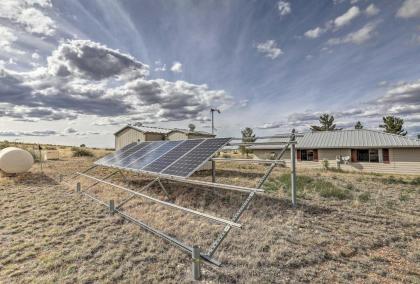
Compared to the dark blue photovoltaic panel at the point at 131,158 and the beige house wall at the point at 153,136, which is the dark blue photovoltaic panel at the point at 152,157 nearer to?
the dark blue photovoltaic panel at the point at 131,158

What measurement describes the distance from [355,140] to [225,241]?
24655mm

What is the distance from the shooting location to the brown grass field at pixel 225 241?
4.42 meters

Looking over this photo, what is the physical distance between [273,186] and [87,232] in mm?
9274

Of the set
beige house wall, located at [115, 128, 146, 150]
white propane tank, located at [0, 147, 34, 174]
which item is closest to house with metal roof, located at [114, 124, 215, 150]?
beige house wall, located at [115, 128, 146, 150]

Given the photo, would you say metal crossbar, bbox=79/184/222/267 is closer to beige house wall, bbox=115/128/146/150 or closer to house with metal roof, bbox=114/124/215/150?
house with metal roof, bbox=114/124/215/150

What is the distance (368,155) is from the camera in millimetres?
23797

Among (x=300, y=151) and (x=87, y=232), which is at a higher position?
(x=300, y=151)

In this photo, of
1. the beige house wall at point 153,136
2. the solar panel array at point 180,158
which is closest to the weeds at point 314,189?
the solar panel array at point 180,158

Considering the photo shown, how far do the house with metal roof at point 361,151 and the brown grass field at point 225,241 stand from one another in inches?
482

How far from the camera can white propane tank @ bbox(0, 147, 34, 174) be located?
15362 mm

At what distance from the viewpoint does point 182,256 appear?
5.12m

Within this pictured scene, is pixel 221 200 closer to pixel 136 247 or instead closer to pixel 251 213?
pixel 251 213

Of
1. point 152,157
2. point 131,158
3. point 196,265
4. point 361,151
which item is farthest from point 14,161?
point 361,151

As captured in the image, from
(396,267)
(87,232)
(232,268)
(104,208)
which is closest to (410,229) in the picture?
(396,267)
